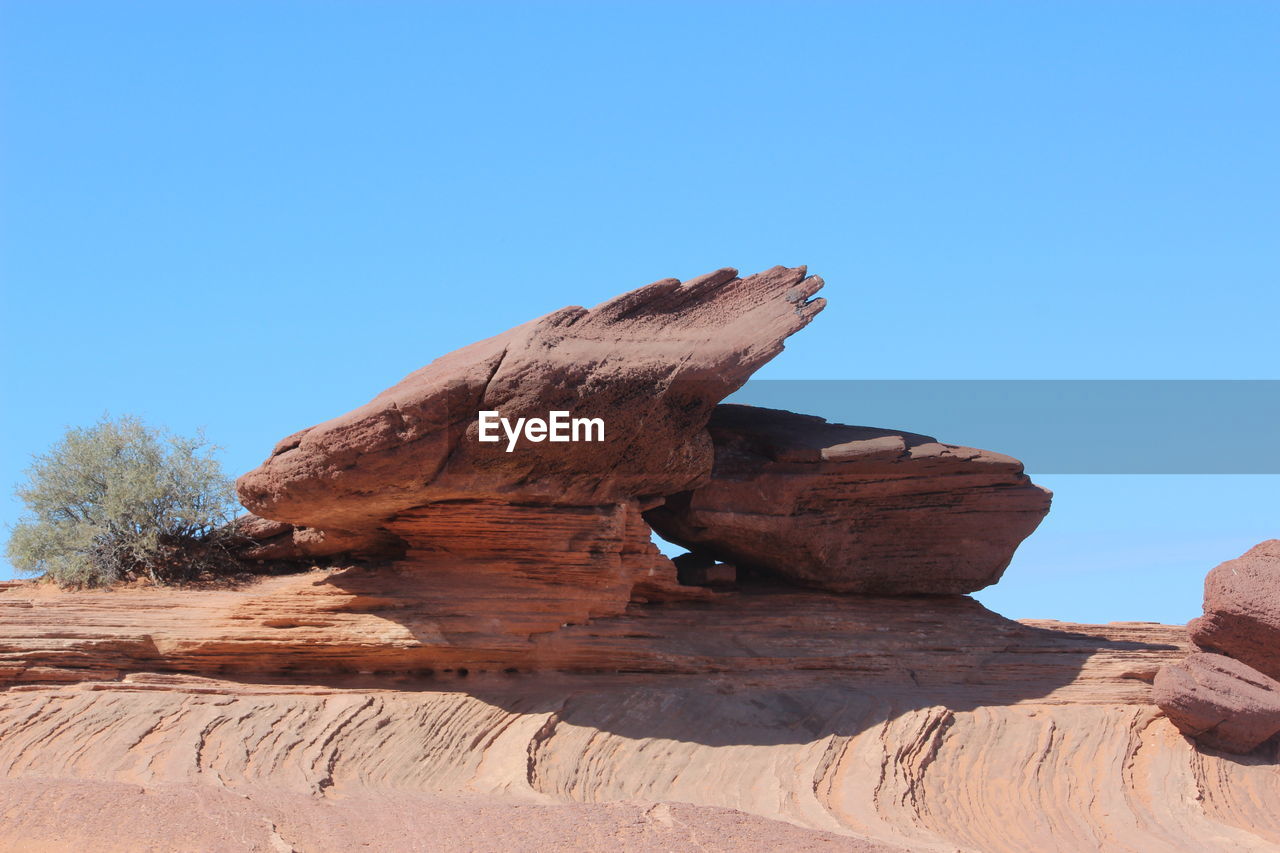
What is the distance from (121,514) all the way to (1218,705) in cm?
1500

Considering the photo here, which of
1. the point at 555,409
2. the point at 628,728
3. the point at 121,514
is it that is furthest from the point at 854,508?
the point at 121,514

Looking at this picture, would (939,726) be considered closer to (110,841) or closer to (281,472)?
(281,472)

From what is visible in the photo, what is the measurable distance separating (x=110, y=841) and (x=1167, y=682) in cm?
1353

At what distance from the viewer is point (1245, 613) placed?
789 inches

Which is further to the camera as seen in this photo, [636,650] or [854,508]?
[854,508]

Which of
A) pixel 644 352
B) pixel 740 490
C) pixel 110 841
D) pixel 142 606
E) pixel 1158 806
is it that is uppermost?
pixel 644 352

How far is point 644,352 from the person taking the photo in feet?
60.4

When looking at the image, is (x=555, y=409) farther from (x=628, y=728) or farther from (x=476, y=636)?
(x=628, y=728)

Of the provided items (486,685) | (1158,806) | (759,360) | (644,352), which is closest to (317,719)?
(486,685)

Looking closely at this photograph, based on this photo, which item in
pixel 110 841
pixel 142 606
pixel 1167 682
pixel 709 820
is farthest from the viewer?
pixel 1167 682

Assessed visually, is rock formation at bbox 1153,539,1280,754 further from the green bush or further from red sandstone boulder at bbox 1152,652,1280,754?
the green bush

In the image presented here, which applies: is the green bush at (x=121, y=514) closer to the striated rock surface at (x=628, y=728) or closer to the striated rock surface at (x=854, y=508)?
the striated rock surface at (x=628, y=728)

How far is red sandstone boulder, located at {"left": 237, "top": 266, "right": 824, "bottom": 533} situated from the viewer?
55.7 ft

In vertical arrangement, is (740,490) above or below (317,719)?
above
